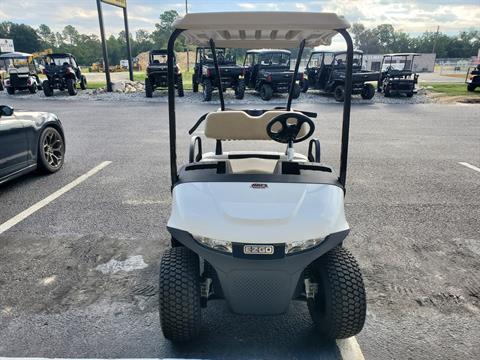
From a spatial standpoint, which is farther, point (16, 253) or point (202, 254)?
point (16, 253)

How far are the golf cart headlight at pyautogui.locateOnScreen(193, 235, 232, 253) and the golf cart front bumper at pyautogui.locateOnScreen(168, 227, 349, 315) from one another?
0.06ft

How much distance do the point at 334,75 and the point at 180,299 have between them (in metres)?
15.3

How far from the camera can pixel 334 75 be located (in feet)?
51.5

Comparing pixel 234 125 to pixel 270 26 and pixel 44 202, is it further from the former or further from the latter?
pixel 44 202

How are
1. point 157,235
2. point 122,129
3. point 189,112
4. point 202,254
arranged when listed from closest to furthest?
point 202,254 < point 157,235 < point 122,129 < point 189,112

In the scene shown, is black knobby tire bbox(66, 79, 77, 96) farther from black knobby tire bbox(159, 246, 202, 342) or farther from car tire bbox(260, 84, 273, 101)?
black knobby tire bbox(159, 246, 202, 342)

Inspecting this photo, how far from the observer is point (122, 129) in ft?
30.5

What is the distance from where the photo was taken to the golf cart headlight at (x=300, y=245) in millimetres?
1876

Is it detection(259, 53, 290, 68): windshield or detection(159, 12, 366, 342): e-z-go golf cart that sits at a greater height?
detection(259, 53, 290, 68): windshield

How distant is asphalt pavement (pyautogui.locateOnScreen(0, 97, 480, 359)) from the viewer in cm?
217

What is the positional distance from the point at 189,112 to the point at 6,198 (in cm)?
812


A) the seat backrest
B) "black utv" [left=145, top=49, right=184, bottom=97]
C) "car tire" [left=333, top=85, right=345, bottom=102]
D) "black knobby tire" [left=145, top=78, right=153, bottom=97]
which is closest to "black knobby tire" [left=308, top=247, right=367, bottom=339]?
the seat backrest

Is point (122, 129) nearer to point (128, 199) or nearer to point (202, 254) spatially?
point (128, 199)


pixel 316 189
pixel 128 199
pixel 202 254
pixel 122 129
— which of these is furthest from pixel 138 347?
pixel 122 129
